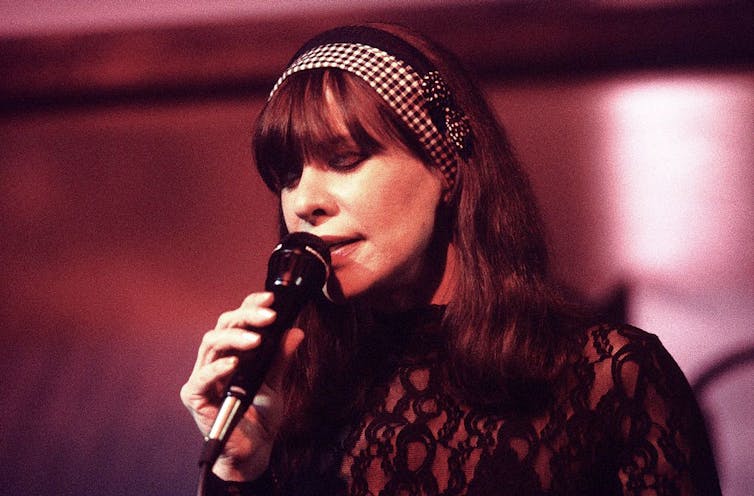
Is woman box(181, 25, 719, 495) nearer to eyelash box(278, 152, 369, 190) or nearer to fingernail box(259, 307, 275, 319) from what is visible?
eyelash box(278, 152, 369, 190)

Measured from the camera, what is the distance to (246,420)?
1.05m

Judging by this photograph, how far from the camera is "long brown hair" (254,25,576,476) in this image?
44.3 inches

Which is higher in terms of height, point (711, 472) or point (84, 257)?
point (84, 257)

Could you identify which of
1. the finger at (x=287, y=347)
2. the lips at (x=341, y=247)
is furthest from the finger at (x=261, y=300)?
the lips at (x=341, y=247)

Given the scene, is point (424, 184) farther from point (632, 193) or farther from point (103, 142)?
point (103, 142)

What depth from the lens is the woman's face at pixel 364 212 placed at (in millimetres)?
1073

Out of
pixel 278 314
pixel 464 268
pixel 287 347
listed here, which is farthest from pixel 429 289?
pixel 278 314

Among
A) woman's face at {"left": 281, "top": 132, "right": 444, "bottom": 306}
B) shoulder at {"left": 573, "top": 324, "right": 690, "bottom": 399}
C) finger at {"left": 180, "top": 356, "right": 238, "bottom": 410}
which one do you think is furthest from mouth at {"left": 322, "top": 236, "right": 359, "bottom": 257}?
shoulder at {"left": 573, "top": 324, "right": 690, "bottom": 399}

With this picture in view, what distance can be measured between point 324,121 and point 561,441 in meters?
0.53

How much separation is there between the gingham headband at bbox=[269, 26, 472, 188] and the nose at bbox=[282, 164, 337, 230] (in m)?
0.14

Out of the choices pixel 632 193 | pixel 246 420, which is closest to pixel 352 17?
pixel 632 193

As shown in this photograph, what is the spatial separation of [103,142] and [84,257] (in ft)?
0.79

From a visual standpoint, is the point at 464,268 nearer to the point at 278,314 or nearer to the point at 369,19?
the point at 278,314

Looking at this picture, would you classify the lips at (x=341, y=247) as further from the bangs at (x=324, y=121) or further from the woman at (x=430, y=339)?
the bangs at (x=324, y=121)
